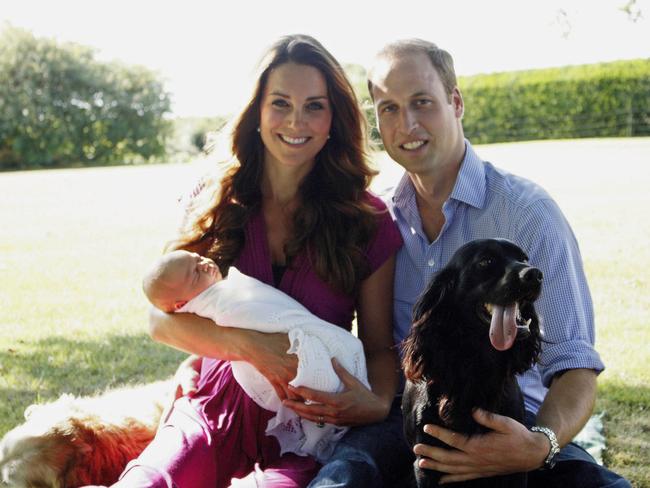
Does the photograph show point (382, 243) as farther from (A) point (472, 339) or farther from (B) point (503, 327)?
(B) point (503, 327)

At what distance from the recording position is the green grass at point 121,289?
205 inches

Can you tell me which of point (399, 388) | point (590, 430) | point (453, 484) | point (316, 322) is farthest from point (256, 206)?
point (590, 430)

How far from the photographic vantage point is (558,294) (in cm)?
313

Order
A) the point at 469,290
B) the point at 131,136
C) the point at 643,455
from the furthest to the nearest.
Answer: the point at 131,136 < the point at 643,455 < the point at 469,290

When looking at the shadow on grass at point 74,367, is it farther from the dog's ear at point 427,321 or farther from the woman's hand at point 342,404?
the dog's ear at point 427,321

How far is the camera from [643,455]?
420 centimetres

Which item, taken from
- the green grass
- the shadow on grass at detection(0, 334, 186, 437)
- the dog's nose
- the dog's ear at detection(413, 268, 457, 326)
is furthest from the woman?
the shadow on grass at detection(0, 334, 186, 437)

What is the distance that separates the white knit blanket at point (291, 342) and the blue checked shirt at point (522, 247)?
528 mm

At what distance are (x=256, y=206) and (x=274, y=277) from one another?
0.39 meters

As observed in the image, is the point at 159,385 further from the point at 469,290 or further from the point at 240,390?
the point at 469,290

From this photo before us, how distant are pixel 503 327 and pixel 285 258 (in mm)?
1462

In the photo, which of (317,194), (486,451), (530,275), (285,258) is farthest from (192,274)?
(530,275)

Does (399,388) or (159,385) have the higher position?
(399,388)

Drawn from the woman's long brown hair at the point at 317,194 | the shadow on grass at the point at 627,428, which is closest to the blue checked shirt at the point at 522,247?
the woman's long brown hair at the point at 317,194
